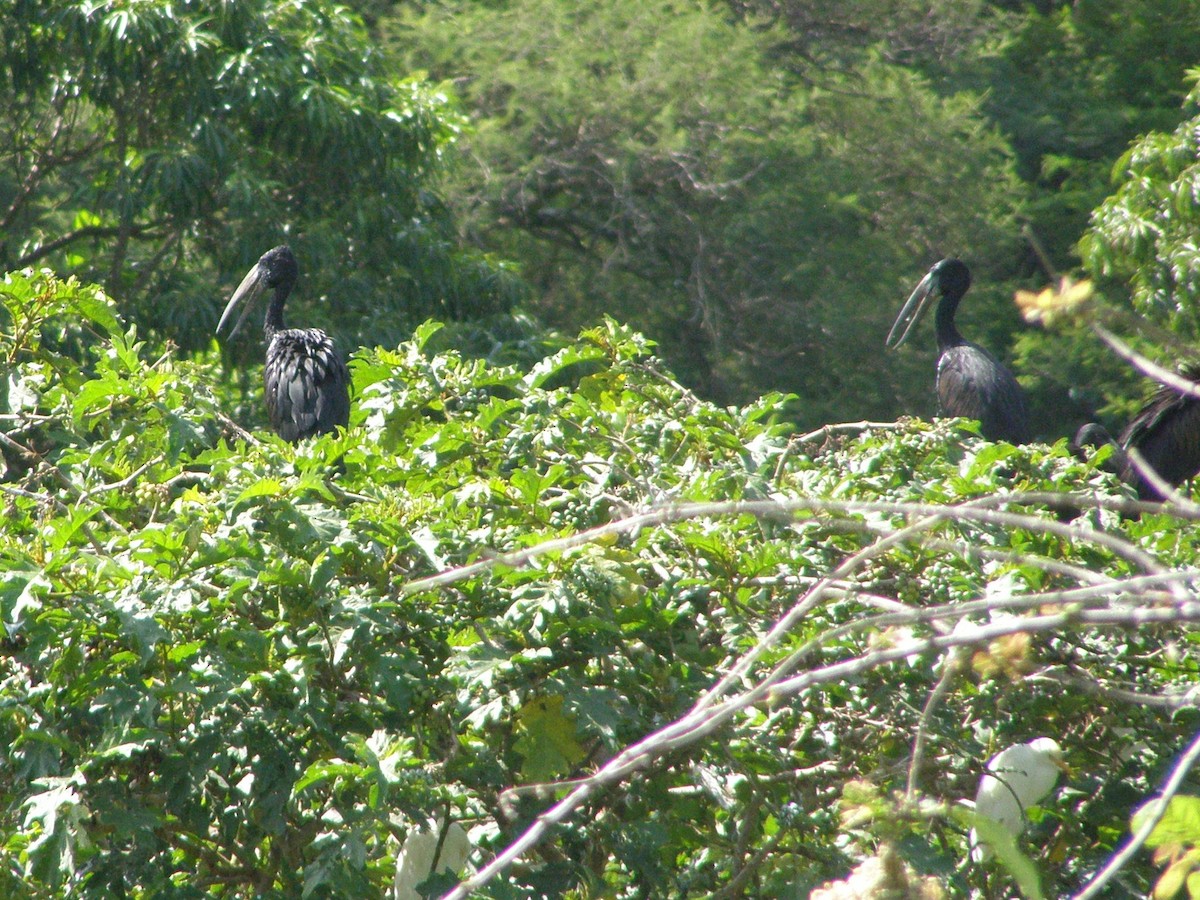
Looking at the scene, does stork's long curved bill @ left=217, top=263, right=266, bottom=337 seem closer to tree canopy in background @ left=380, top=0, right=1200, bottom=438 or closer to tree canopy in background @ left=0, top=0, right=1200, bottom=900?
tree canopy in background @ left=0, top=0, right=1200, bottom=900

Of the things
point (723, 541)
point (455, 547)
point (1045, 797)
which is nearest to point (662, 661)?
point (723, 541)

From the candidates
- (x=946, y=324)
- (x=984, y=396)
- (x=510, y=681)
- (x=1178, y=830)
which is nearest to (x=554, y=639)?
(x=510, y=681)

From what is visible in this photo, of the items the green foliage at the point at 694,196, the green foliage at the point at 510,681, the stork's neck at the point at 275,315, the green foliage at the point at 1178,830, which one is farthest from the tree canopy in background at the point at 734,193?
the green foliage at the point at 1178,830

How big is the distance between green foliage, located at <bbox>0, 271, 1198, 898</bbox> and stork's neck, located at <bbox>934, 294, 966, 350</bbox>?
443 centimetres

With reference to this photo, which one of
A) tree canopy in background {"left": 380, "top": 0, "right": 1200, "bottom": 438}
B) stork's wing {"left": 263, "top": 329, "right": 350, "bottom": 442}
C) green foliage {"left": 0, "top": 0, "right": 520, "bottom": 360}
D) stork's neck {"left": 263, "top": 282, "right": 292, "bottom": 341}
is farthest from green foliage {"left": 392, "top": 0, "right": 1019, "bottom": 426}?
stork's wing {"left": 263, "top": 329, "right": 350, "bottom": 442}

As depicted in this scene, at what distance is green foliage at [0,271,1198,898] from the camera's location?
8.41 feet

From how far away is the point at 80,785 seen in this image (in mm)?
2535

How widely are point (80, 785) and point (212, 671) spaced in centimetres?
28

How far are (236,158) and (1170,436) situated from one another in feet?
16.5

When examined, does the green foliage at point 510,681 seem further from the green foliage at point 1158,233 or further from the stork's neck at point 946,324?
the green foliage at point 1158,233

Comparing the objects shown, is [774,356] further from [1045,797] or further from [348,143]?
[1045,797]

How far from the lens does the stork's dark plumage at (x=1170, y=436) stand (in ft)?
21.6

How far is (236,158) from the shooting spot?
8.45m

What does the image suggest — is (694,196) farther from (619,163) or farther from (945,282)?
(945,282)
